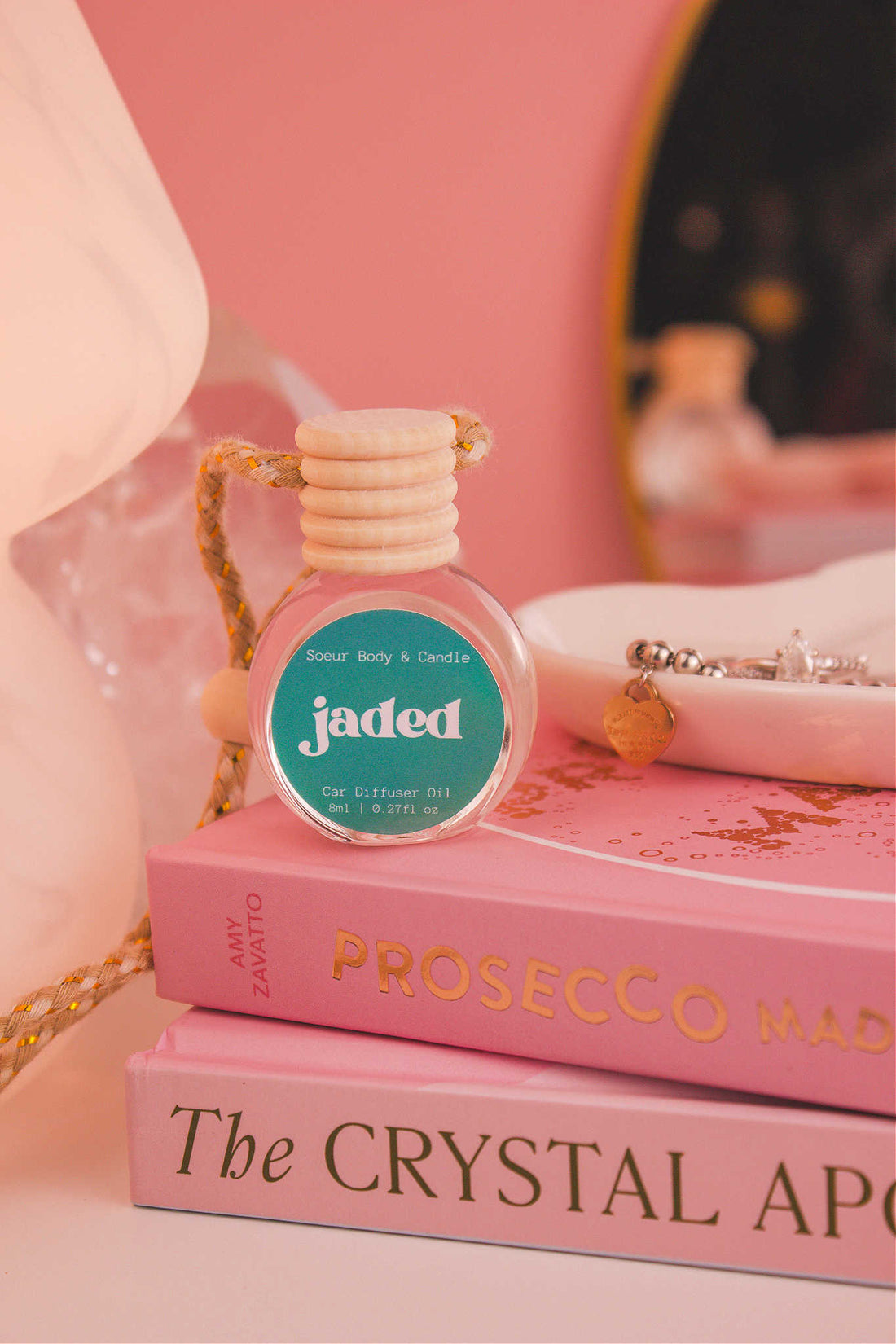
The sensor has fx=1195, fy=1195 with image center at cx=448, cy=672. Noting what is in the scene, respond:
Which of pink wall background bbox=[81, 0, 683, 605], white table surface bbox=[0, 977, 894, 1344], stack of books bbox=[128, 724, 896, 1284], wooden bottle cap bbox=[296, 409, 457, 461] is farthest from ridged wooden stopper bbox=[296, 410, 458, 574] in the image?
pink wall background bbox=[81, 0, 683, 605]

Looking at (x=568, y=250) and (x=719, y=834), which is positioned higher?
(x=568, y=250)

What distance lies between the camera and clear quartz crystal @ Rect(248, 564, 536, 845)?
40cm

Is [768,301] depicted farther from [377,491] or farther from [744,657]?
[377,491]

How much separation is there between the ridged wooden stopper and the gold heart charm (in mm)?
115

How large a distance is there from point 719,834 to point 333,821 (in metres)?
0.14

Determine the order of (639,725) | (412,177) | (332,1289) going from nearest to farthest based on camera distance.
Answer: (332,1289) → (639,725) → (412,177)

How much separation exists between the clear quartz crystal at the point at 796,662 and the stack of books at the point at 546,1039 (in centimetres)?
9

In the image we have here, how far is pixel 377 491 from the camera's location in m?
0.39

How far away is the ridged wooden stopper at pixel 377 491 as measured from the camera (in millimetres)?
385

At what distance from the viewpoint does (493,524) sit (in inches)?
34.4

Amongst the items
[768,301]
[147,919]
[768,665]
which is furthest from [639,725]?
[768,301]

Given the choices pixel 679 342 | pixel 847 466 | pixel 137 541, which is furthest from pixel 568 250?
pixel 137 541

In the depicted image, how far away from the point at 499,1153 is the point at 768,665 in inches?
9.7

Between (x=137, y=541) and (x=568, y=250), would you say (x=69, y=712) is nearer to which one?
(x=137, y=541)
